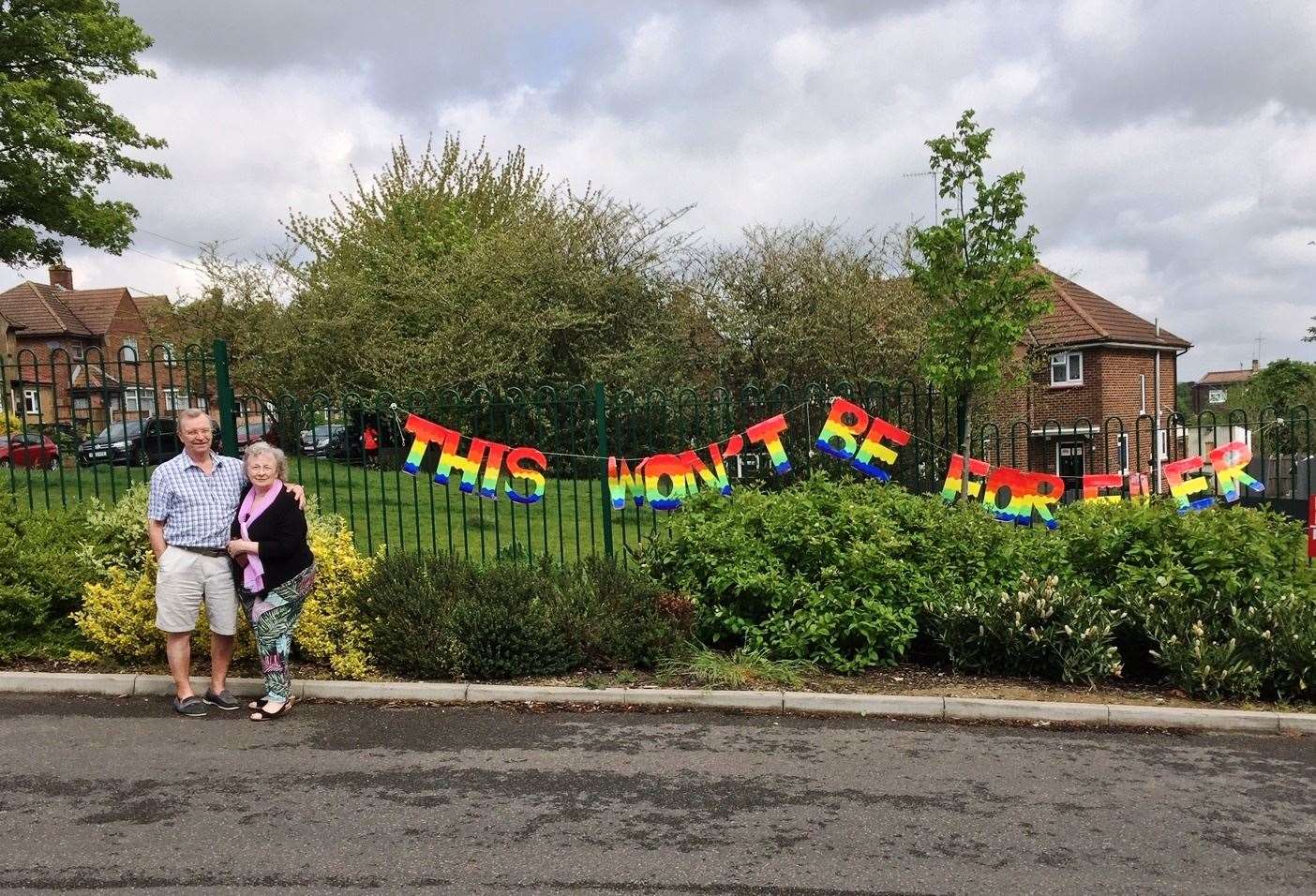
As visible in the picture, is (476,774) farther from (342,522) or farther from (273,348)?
(273,348)

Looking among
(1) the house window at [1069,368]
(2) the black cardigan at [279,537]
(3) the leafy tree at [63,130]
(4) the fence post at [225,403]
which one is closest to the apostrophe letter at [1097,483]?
(2) the black cardigan at [279,537]

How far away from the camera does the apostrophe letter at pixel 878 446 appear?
8328mm

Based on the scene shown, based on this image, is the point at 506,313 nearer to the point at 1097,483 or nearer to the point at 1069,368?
the point at 1097,483

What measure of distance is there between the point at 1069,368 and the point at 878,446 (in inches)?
1071

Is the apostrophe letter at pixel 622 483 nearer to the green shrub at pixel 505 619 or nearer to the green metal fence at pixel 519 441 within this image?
the green metal fence at pixel 519 441

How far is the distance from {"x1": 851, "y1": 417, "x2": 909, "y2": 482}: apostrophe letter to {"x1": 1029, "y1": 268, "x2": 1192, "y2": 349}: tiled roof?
2235cm

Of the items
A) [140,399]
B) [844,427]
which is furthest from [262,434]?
[844,427]

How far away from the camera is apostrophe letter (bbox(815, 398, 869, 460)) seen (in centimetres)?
840

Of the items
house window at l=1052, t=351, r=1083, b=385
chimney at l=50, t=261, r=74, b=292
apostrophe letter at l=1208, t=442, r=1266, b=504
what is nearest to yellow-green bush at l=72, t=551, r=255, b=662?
apostrophe letter at l=1208, t=442, r=1266, b=504

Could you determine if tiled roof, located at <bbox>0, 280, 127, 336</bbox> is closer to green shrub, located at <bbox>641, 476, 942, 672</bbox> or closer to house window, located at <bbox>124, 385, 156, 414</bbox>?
house window, located at <bbox>124, 385, 156, 414</bbox>

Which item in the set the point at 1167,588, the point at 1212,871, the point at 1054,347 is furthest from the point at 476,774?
the point at 1054,347

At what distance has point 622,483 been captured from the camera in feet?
27.2

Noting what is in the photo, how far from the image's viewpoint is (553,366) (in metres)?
19.3

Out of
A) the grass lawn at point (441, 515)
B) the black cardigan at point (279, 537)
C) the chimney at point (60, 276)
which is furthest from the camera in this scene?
the chimney at point (60, 276)
